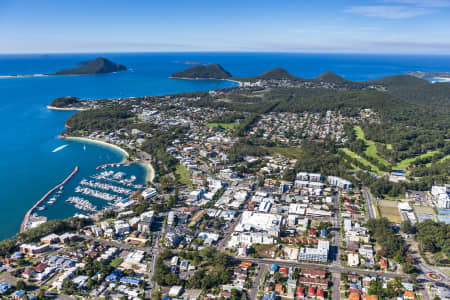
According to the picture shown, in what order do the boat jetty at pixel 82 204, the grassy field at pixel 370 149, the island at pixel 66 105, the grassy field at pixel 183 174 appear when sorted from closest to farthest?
the boat jetty at pixel 82 204 → the grassy field at pixel 183 174 → the grassy field at pixel 370 149 → the island at pixel 66 105

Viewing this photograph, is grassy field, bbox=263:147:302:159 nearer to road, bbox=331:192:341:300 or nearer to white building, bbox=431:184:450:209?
road, bbox=331:192:341:300

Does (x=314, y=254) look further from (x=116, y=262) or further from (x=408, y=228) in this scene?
(x=116, y=262)

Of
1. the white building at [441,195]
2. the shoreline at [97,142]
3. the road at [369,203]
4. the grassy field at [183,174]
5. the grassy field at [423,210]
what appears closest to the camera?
the road at [369,203]

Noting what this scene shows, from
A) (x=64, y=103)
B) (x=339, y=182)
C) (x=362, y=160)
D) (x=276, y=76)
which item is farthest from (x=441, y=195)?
(x=276, y=76)

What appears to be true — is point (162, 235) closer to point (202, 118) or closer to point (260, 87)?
point (202, 118)

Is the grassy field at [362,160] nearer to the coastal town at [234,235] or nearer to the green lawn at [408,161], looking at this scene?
the coastal town at [234,235]

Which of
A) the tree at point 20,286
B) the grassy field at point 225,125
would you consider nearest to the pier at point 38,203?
the tree at point 20,286

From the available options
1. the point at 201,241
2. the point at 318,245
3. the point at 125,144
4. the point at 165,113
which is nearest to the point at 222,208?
the point at 201,241
